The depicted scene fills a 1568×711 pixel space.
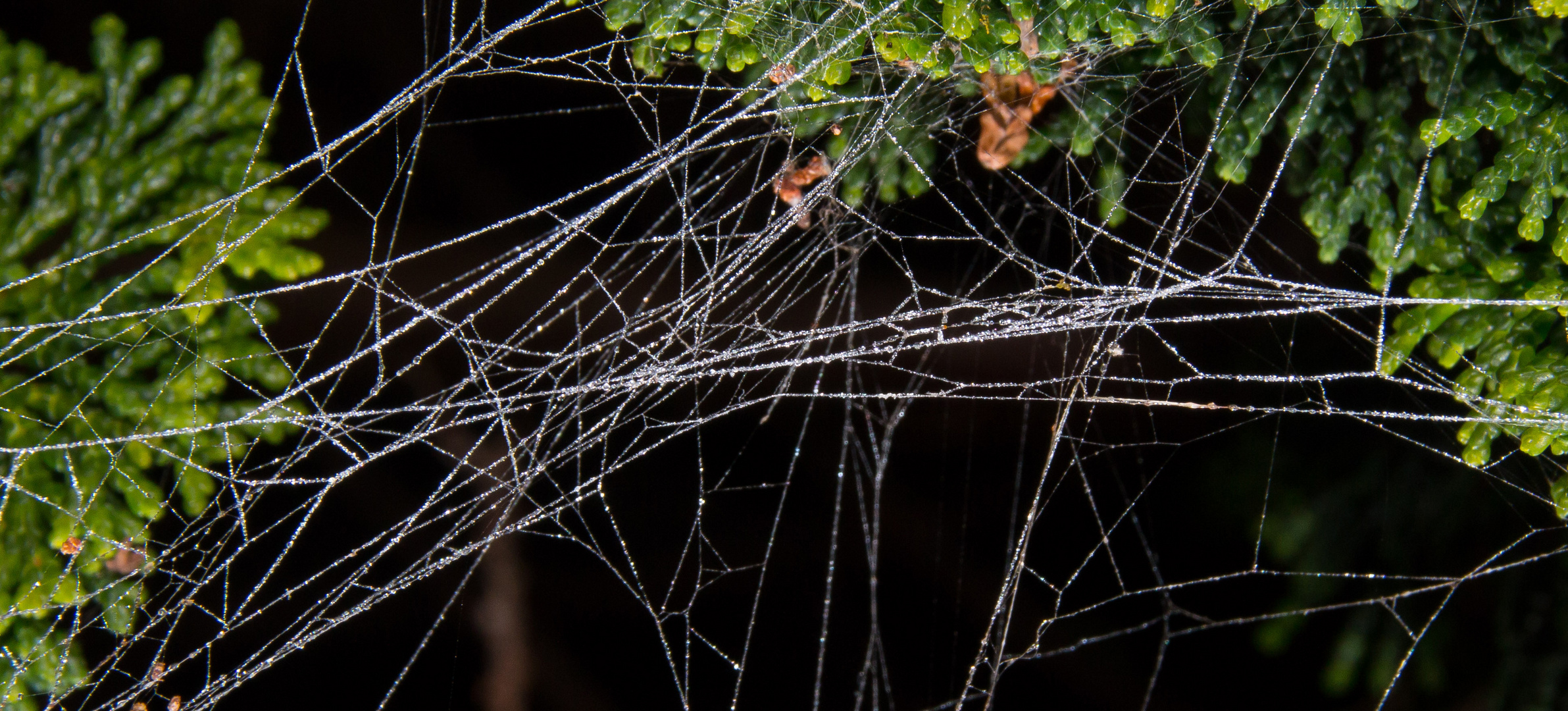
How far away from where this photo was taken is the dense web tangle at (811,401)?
4.20 feet

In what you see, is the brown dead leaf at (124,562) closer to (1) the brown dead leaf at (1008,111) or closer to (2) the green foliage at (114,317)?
(2) the green foliage at (114,317)

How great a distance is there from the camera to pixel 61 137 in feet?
4.48

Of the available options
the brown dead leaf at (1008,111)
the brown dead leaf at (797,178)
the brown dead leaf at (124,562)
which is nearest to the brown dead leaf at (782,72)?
the brown dead leaf at (797,178)

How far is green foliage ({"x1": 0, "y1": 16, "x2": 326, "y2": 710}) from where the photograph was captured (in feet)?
3.92

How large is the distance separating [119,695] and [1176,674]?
2.24m

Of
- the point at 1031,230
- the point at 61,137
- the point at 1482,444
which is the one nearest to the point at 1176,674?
the point at 1482,444

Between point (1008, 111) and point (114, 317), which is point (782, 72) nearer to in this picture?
point (1008, 111)

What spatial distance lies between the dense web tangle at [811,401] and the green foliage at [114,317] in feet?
0.15

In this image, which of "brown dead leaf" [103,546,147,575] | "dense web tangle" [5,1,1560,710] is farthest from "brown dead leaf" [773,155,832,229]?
"brown dead leaf" [103,546,147,575]

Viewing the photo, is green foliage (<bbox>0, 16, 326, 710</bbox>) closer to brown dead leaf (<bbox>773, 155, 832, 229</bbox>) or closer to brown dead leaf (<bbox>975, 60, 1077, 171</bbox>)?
brown dead leaf (<bbox>773, 155, 832, 229</bbox>)

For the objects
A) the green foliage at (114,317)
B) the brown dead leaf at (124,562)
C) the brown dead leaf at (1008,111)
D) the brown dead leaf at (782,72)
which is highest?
the brown dead leaf at (782,72)

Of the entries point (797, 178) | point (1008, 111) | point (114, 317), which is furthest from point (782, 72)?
point (114, 317)

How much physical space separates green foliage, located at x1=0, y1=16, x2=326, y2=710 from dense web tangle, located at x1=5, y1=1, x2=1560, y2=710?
5 centimetres

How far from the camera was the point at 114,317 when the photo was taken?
1150mm
